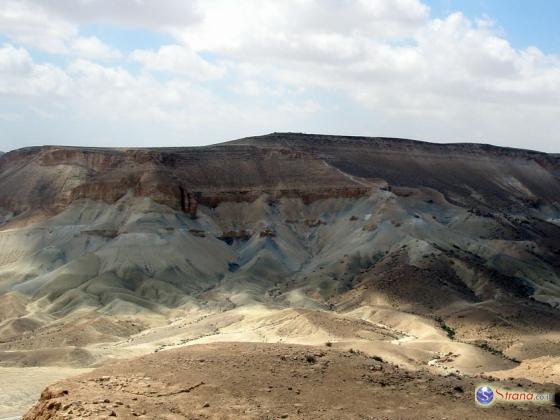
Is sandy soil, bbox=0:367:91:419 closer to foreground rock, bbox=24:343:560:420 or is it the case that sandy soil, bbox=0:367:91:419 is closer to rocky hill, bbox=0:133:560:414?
rocky hill, bbox=0:133:560:414

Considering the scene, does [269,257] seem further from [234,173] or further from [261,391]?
[261,391]

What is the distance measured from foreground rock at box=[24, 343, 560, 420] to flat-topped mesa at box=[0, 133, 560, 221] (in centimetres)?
7294

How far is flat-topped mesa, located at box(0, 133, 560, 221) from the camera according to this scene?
10219 cm

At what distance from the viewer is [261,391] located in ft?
81.0

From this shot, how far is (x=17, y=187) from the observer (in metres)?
114

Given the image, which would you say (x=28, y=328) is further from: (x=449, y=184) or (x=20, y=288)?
(x=449, y=184)

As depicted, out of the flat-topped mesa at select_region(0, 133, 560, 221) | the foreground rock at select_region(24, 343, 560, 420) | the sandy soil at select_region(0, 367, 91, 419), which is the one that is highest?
the flat-topped mesa at select_region(0, 133, 560, 221)

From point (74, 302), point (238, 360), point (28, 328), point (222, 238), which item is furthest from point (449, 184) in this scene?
point (238, 360)

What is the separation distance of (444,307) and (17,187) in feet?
224

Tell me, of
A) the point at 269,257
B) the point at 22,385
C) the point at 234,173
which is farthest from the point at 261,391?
the point at 234,173

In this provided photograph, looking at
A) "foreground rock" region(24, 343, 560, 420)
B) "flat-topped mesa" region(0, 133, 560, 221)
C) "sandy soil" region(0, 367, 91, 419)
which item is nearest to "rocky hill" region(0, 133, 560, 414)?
"flat-topped mesa" region(0, 133, 560, 221)

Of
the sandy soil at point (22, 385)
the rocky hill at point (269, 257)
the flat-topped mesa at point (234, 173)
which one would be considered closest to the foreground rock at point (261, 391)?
the sandy soil at point (22, 385)

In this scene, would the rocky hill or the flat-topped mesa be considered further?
the flat-topped mesa

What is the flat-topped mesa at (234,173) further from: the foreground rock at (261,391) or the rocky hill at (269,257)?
the foreground rock at (261,391)
